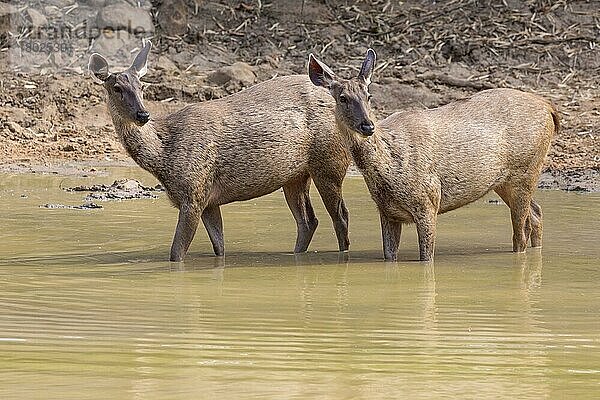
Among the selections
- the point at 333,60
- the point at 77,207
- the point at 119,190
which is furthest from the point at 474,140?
the point at 333,60

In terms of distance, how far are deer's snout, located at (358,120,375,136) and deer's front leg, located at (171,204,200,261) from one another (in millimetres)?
1605

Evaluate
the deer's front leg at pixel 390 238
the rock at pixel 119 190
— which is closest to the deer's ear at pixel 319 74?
the deer's front leg at pixel 390 238

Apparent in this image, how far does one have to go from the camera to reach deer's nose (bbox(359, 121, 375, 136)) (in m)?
10.4

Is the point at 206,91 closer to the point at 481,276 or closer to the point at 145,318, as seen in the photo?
the point at 481,276

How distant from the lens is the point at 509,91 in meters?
12.1

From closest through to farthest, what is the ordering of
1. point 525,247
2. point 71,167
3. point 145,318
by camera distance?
point 145,318 → point 525,247 → point 71,167

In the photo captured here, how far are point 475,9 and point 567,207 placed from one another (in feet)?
25.8

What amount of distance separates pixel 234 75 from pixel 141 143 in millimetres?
8095

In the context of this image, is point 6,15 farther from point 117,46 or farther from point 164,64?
point 164,64

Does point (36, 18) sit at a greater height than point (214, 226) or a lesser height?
greater

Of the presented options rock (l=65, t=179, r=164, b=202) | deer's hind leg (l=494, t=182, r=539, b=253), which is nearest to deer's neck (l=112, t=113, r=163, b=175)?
deer's hind leg (l=494, t=182, r=539, b=253)

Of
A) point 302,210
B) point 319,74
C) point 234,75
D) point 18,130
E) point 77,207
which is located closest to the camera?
point 319,74

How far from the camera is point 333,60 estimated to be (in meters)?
20.0

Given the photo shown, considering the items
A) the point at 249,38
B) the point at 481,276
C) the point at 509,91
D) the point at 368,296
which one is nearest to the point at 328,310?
the point at 368,296
